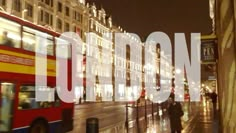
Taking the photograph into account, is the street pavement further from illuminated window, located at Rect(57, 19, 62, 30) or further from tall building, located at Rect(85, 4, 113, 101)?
tall building, located at Rect(85, 4, 113, 101)

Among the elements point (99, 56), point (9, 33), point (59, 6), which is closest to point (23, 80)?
point (9, 33)

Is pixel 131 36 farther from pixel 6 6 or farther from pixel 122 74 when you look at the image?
pixel 6 6

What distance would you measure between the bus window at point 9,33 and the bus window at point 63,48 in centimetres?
280

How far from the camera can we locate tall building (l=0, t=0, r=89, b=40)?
1942 inches

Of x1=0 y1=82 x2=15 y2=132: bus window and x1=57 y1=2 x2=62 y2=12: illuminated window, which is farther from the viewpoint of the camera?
x1=57 y1=2 x2=62 y2=12: illuminated window

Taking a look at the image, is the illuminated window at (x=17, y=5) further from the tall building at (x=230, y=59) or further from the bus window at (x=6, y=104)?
Answer: the tall building at (x=230, y=59)

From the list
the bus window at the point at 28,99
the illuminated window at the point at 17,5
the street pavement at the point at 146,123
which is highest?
the illuminated window at the point at 17,5

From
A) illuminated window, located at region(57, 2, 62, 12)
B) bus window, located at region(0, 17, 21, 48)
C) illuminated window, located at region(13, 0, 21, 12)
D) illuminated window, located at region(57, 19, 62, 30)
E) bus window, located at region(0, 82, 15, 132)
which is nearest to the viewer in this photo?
bus window, located at region(0, 82, 15, 132)

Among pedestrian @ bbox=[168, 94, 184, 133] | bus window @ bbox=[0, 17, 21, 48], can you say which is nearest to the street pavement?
pedestrian @ bbox=[168, 94, 184, 133]

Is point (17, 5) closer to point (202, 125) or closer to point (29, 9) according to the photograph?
point (29, 9)

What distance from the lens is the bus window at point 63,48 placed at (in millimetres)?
15965

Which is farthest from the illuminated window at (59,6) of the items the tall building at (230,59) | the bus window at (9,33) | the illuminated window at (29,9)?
the tall building at (230,59)

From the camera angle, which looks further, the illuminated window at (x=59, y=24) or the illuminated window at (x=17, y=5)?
the illuminated window at (x=59, y=24)

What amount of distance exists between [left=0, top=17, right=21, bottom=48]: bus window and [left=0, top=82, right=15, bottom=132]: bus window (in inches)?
56.3
